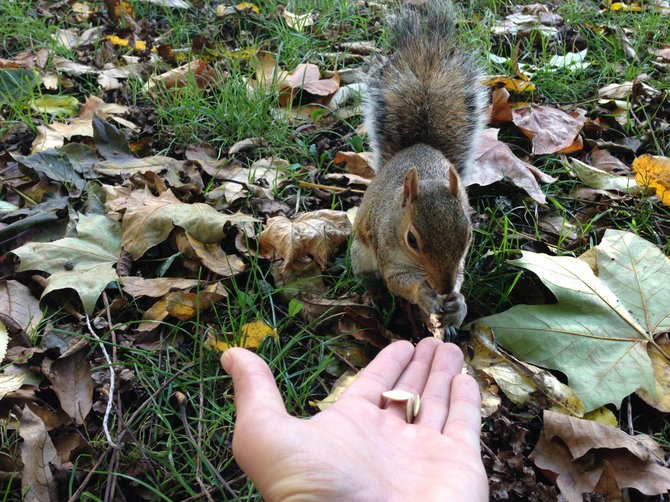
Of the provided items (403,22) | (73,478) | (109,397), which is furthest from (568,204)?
(73,478)

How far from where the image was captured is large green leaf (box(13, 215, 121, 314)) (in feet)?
4.87

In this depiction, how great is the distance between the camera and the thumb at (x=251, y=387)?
90 cm

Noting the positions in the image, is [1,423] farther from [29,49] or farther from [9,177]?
[29,49]

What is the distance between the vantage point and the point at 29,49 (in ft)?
8.72

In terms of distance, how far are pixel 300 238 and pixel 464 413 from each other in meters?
0.76

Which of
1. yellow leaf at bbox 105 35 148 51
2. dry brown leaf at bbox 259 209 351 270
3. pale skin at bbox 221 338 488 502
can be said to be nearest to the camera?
pale skin at bbox 221 338 488 502

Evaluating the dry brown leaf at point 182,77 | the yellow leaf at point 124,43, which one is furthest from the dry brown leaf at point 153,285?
the yellow leaf at point 124,43

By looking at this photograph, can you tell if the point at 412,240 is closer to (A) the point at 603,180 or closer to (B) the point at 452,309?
(B) the point at 452,309

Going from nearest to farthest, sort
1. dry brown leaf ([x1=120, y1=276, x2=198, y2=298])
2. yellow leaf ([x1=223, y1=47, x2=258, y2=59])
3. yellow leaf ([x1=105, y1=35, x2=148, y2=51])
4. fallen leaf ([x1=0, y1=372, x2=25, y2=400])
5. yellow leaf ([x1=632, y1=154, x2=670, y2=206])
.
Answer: fallen leaf ([x1=0, y1=372, x2=25, y2=400]), dry brown leaf ([x1=120, y1=276, x2=198, y2=298]), yellow leaf ([x1=632, y1=154, x2=670, y2=206]), yellow leaf ([x1=223, y1=47, x2=258, y2=59]), yellow leaf ([x1=105, y1=35, x2=148, y2=51])

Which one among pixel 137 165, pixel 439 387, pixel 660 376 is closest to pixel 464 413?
pixel 439 387

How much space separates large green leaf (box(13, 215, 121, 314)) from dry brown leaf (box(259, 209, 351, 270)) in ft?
1.44

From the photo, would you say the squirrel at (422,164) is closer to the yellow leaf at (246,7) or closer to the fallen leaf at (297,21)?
the fallen leaf at (297,21)

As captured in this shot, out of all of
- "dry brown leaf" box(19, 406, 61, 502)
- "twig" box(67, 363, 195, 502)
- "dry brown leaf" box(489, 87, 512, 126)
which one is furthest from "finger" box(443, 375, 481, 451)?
"dry brown leaf" box(489, 87, 512, 126)

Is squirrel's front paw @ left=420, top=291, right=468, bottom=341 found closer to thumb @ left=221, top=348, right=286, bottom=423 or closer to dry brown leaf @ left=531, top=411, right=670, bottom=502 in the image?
dry brown leaf @ left=531, top=411, right=670, bottom=502
